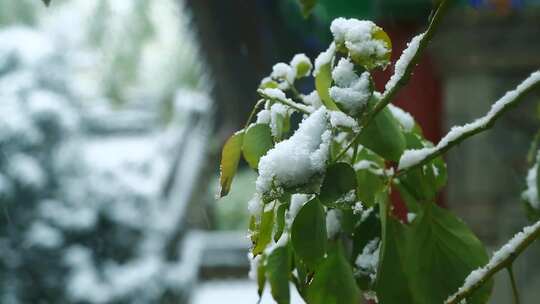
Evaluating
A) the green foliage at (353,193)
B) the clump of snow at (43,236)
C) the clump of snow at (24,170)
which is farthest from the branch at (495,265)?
the clump of snow at (43,236)

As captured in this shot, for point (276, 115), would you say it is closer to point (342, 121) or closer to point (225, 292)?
point (342, 121)

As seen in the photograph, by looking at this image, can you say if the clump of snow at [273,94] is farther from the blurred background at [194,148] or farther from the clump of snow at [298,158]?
the blurred background at [194,148]

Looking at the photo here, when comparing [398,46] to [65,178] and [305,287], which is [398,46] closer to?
[305,287]

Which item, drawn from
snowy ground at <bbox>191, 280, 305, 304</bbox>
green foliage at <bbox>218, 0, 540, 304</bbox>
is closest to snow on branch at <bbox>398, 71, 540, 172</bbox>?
green foliage at <bbox>218, 0, 540, 304</bbox>

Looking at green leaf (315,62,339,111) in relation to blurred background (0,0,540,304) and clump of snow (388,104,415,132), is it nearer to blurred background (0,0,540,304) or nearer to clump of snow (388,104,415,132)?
clump of snow (388,104,415,132)

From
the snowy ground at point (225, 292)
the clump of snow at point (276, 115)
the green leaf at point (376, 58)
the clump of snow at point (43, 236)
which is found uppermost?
the snowy ground at point (225, 292)

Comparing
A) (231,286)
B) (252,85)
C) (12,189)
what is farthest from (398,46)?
(231,286)
